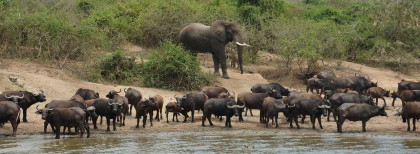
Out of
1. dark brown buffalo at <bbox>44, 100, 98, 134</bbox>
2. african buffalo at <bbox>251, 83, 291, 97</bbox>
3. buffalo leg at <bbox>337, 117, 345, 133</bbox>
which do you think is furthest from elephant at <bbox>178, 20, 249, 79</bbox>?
dark brown buffalo at <bbox>44, 100, 98, 134</bbox>

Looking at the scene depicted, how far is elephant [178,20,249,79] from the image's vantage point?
28.1 metres

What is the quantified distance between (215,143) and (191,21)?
1475 centimetres

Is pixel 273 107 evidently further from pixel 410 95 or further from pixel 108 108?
pixel 410 95

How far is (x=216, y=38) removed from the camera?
28094 mm

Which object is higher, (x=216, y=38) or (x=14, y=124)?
(x=216, y=38)

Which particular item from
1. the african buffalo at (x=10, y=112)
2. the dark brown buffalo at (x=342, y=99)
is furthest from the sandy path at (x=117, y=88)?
the african buffalo at (x=10, y=112)

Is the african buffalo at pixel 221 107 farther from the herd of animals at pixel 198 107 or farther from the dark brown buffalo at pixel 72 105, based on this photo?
the dark brown buffalo at pixel 72 105

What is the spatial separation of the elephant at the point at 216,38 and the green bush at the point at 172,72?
2.30 m

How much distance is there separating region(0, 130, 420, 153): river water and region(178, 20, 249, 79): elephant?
8964 millimetres

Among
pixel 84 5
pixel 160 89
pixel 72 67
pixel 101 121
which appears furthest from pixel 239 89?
pixel 84 5

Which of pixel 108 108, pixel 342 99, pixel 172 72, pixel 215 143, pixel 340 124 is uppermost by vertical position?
pixel 172 72

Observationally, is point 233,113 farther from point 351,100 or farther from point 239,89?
point 239,89

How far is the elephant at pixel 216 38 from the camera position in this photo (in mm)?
28078

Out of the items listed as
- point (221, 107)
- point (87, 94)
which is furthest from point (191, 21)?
point (221, 107)
